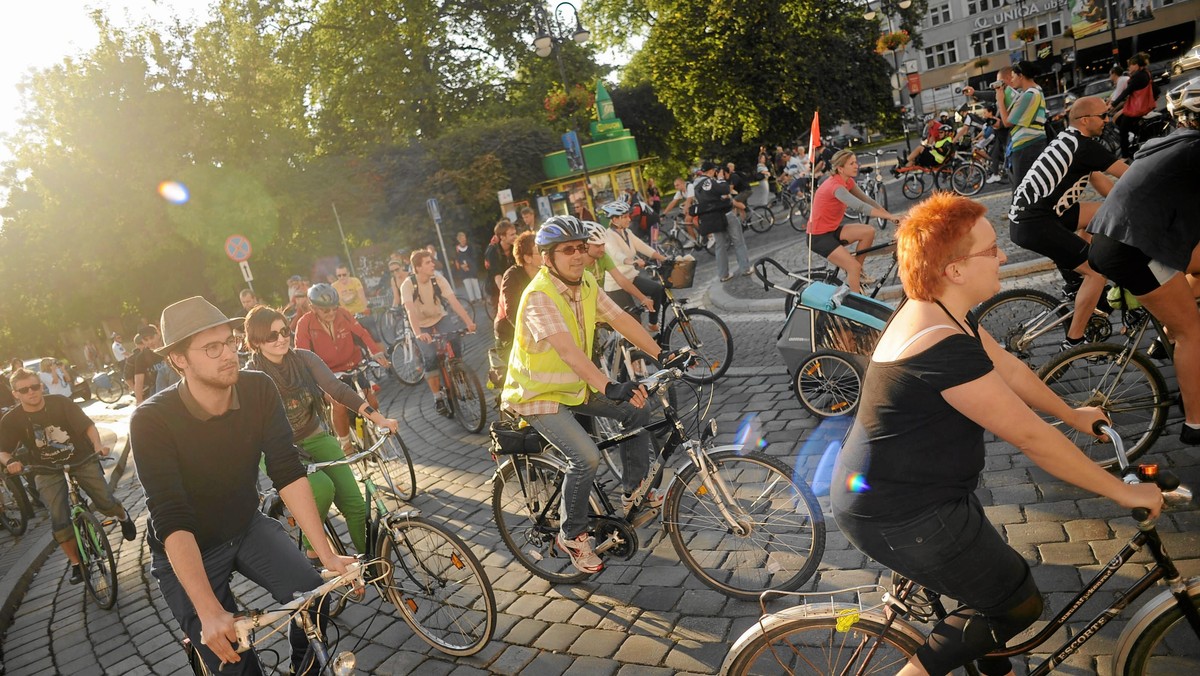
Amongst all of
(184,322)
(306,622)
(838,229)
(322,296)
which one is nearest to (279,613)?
(306,622)

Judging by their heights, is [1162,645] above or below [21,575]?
above

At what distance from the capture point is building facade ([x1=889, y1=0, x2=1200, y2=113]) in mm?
46781

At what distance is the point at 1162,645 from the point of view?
226cm

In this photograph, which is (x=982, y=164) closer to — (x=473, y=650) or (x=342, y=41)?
(x=473, y=650)

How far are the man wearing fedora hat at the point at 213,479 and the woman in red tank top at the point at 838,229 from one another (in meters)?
5.69

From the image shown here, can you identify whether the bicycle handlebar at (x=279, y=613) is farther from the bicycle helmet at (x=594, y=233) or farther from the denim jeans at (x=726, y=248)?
the denim jeans at (x=726, y=248)

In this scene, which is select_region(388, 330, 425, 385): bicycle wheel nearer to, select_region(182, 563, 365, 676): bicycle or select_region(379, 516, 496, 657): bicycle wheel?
select_region(379, 516, 496, 657): bicycle wheel

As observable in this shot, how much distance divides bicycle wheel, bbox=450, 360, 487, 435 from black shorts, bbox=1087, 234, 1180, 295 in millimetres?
5969

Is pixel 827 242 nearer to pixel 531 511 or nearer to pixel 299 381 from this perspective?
pixel 531 511

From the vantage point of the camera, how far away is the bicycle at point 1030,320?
519 cm

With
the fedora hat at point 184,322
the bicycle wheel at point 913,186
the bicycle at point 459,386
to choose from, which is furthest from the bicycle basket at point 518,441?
the bicycle wheel at point 913,186

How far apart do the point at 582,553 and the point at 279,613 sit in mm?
1969

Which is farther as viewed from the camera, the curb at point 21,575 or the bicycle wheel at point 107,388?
the bicycle wheel at point 107,388

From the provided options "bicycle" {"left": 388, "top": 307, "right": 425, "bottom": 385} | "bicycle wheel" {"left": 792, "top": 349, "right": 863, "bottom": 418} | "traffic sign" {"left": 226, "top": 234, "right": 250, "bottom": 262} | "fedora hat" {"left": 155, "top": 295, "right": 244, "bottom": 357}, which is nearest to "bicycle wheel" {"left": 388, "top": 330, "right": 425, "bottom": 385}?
"bicycle" {"left": 388, "top": 307, "right": 425, "bottom": 385}
